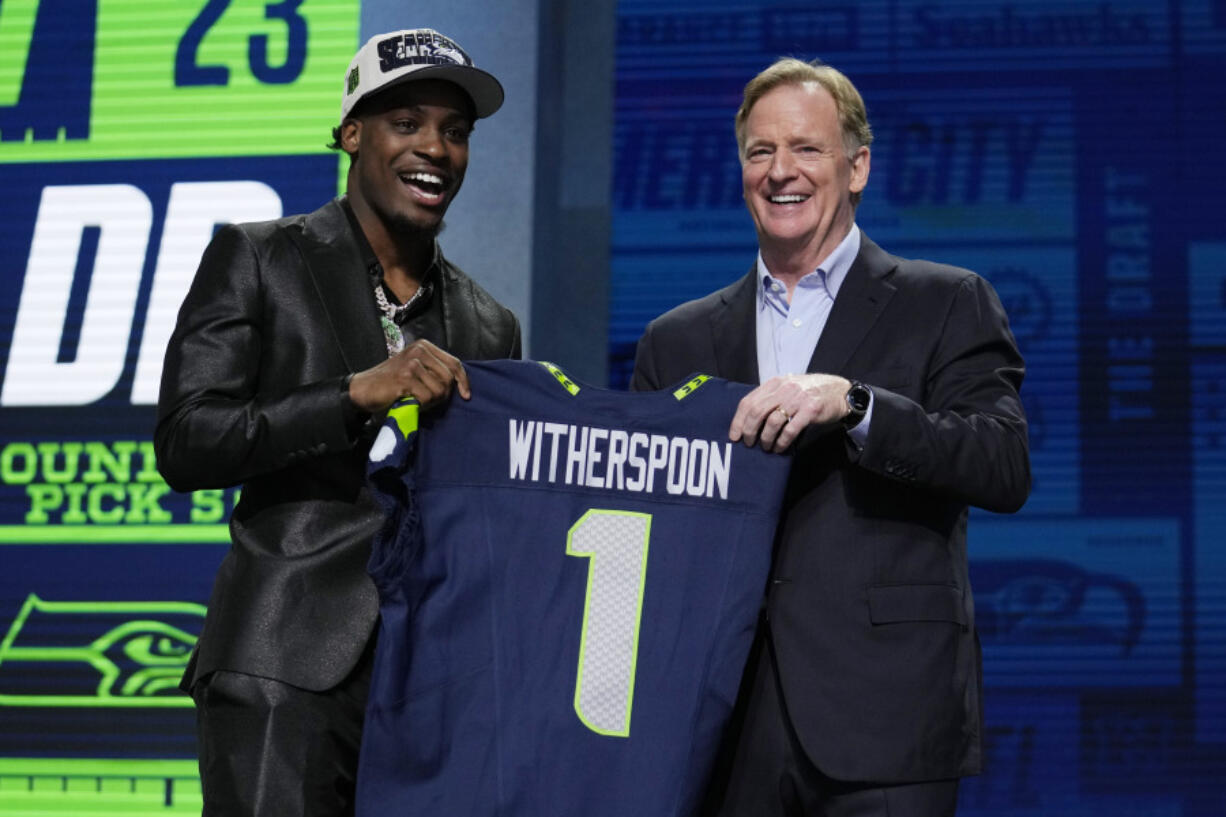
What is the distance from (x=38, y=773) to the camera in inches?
173

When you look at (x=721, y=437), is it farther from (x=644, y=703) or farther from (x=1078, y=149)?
(x=1078, y=149)

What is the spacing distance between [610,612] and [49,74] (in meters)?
3.62

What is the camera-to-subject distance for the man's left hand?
1.82 metres

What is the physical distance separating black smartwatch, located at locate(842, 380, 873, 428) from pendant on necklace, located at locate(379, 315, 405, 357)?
75 cm

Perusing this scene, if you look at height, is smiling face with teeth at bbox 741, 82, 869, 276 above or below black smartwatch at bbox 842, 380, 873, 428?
above

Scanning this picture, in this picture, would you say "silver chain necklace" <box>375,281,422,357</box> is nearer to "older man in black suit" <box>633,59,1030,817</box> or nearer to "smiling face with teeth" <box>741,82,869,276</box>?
"older man in black suit" <box>633,59,1030,817</box>

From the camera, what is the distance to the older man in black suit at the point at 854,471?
73.7 inches

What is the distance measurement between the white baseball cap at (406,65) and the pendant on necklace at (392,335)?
368 mm

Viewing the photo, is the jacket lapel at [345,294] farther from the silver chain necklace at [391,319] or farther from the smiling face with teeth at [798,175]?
the smiling face with teeth at [798,175]

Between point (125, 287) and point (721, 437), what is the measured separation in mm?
3179

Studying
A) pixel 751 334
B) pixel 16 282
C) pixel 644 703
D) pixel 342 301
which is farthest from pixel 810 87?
pixel 16 282

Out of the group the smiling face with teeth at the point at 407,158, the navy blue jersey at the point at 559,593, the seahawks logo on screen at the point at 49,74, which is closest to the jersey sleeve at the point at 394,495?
the navy blue jersey at the point at 559,593

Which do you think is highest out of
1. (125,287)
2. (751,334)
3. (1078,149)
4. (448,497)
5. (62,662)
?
(1078,149)

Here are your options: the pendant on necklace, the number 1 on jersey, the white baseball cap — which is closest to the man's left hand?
the number 1 on jersey
